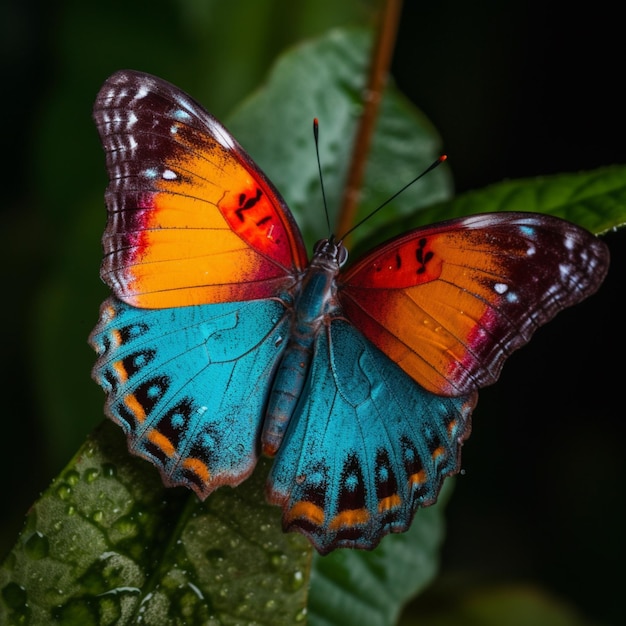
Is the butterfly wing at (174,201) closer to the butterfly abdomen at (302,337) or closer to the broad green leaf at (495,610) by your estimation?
the butterfly abdomen at (302,337)

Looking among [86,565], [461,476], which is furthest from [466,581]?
[86,565]

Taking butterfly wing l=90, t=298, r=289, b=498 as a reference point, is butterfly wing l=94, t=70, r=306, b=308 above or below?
above

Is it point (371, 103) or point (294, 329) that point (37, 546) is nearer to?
point (294, 329)

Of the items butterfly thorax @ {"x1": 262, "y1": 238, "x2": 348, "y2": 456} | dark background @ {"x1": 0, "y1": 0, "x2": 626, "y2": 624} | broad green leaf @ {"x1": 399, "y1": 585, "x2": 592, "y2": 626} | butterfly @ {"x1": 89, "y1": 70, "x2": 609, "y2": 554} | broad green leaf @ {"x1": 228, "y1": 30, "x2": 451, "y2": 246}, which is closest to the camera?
butterfly @ {"x1": 89, "y1": 70, "x2": 609, "y2": 554}

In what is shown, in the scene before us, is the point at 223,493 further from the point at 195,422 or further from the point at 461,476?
the point at 461,476

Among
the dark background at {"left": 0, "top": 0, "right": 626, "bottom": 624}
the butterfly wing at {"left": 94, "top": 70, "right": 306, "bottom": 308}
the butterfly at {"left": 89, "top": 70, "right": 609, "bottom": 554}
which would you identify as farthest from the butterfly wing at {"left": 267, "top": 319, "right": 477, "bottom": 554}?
the dark background at {"left": 0, "top": 0, "right": 626, "bottom": 624}

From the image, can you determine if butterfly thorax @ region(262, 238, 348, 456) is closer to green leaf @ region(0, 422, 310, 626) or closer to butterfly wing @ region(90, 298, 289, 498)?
butterfly wing @ region(90, 298, 289, 498)

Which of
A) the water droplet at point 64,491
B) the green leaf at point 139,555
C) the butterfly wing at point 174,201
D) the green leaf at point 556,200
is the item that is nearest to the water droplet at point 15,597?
the green leaf at point 139,555
